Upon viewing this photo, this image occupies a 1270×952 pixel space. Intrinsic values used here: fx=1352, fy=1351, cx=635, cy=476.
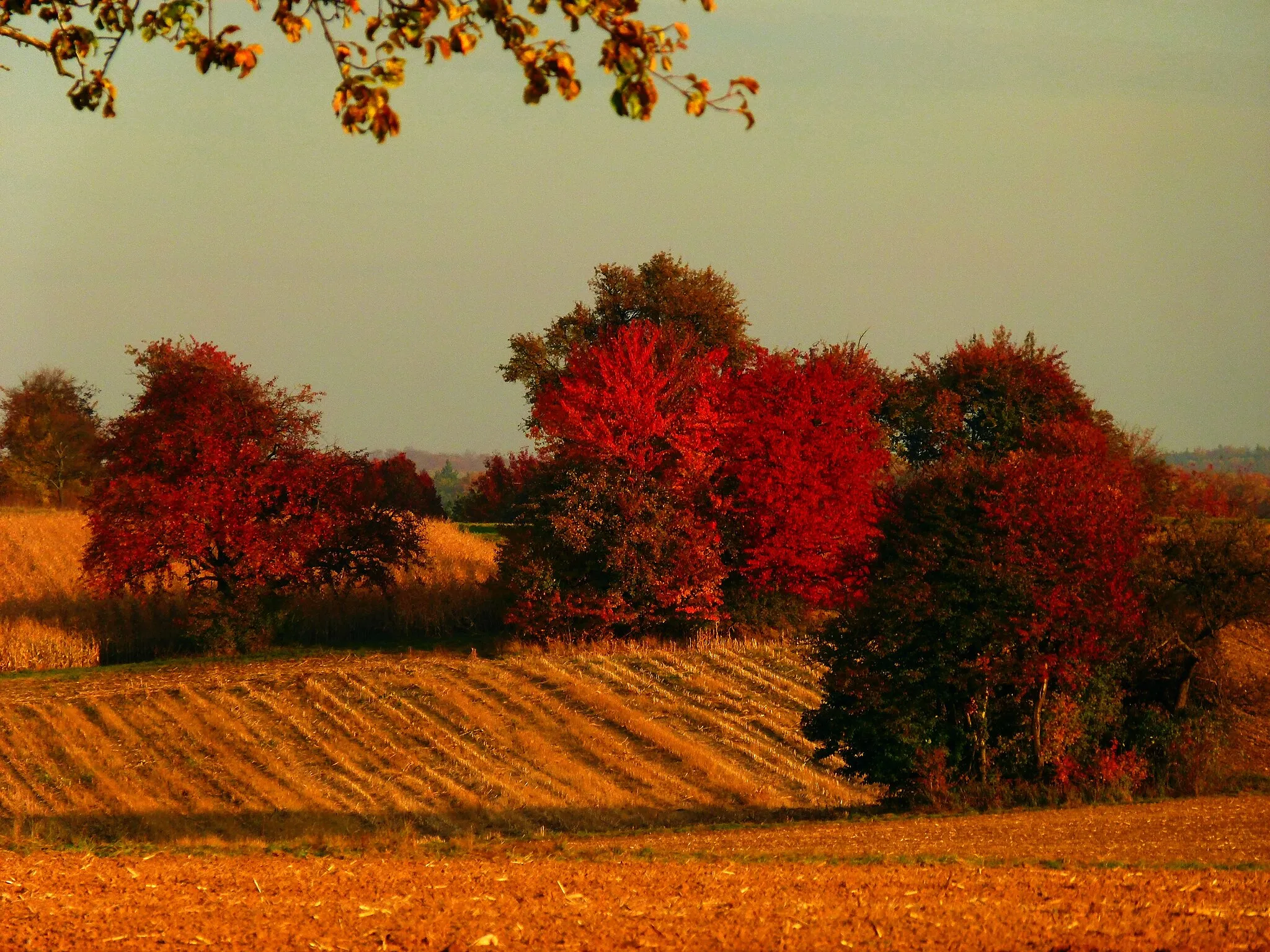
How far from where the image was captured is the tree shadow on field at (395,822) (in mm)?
20938

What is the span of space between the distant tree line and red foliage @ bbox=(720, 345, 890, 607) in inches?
3.5

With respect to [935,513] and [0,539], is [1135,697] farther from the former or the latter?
[0,539]

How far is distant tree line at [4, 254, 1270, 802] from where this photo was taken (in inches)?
943

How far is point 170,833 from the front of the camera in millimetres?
21250

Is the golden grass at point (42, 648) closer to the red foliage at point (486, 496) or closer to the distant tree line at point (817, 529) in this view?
the distant tree line at point (817, 529)

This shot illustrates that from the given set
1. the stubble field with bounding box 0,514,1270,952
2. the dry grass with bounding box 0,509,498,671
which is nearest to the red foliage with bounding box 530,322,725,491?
the stubble field with bounding box 0,514,1270,952

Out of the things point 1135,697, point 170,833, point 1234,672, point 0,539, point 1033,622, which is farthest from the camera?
point 0,539

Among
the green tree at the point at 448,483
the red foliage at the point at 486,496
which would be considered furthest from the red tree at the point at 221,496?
the green tree at the point at 448,483

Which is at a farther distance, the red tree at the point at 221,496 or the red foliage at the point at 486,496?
the red foliage at the point at 486,496

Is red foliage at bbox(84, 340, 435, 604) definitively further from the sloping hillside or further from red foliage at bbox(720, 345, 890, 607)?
red foliage at bbox(720, 345, 890, 607)

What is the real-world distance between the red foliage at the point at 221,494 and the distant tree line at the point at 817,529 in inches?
3.1

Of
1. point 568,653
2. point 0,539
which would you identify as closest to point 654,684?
point 568,653

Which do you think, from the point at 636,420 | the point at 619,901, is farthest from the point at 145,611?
the point at 619,901

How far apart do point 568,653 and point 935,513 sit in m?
13.8
